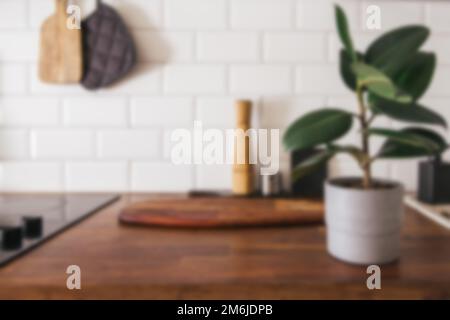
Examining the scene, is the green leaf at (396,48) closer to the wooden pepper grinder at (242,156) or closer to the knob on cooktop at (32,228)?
the wooden pepper grinder at (242,156)

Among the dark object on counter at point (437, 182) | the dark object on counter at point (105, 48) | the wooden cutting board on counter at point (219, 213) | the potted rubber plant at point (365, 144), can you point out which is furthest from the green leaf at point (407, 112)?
the dark object on counter at point (105, 48)

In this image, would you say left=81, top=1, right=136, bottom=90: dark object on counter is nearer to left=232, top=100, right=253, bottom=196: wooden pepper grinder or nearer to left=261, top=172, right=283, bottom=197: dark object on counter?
left=232, top=100, right=253, bottom=196: wooden pepper grinder

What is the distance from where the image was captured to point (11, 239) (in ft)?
1.86

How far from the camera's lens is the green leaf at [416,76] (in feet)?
1.71

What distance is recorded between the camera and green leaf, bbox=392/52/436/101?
0.52m

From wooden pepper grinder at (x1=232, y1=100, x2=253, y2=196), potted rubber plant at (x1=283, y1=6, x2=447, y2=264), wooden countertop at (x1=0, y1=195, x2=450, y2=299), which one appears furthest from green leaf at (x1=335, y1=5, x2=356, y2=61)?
wooden pepper grinder at (x1=232, y1=100, x2=253, y2=196)

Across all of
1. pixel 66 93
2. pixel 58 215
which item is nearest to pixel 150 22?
pixel 66 93

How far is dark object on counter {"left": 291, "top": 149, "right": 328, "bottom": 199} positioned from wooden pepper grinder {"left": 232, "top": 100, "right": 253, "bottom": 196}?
133mm

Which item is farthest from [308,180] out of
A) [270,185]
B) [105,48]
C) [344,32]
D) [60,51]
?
[60,51]

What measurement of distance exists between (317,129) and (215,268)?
24 centimetres

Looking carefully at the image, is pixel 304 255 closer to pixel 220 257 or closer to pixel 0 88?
pixel 220 257

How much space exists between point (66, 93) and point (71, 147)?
16 centimetres

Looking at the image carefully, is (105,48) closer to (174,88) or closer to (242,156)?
(174,88)

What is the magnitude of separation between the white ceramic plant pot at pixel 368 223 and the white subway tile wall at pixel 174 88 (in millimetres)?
535
